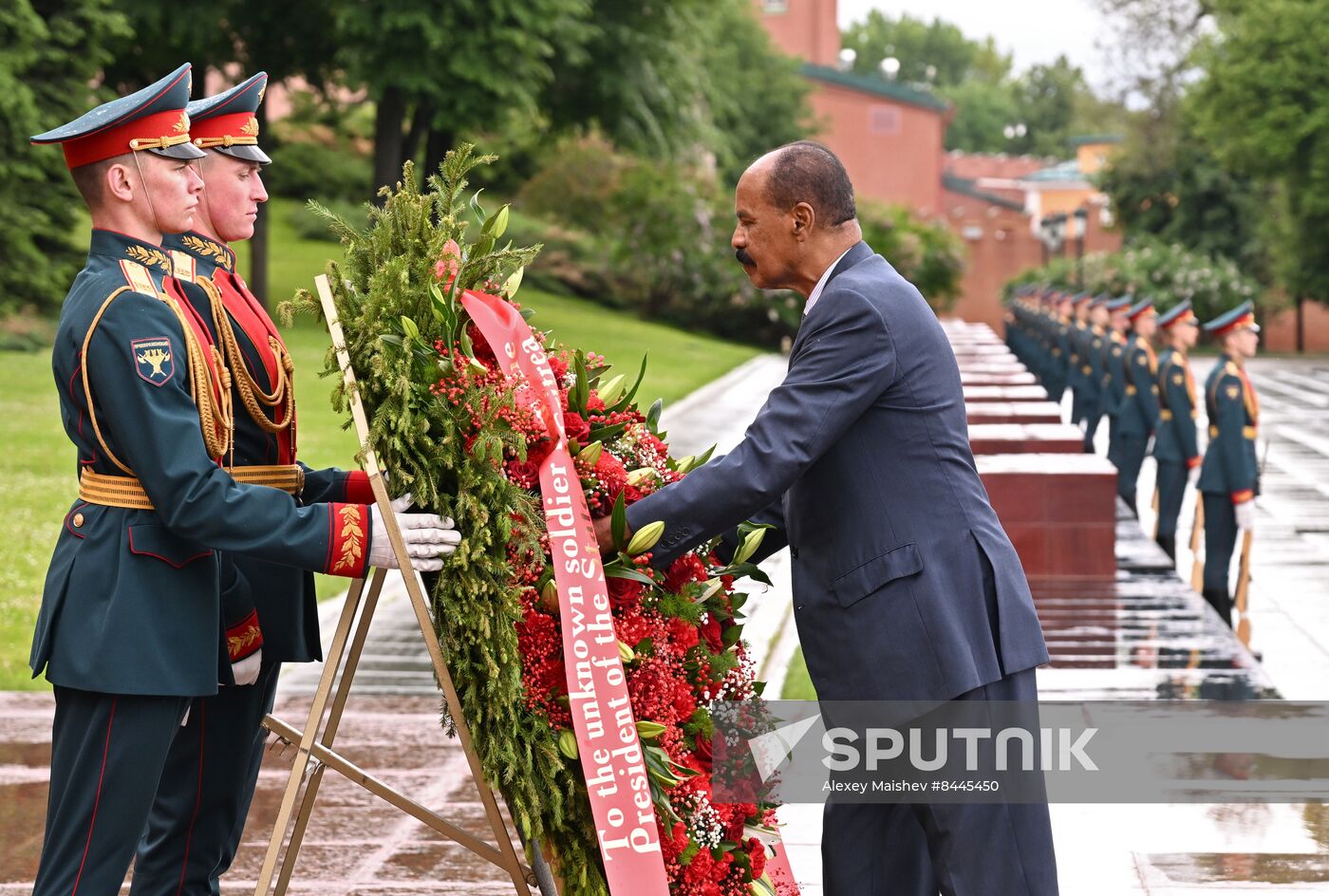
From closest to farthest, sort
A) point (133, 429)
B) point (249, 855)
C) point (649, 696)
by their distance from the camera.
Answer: point (133, 429) → point (649, 696) → point (249, 855)

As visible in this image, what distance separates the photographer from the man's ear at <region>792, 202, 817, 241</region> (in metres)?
3.37

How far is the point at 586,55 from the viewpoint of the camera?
24938 mm

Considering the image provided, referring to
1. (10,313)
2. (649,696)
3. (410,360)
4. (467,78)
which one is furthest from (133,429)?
(467,78)

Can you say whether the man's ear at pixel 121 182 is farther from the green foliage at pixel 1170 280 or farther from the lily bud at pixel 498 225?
the green foliage at pixel 1170 280

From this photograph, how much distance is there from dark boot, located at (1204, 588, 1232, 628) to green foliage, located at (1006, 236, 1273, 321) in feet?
110

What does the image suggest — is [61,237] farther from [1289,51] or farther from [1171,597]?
[1289,51]

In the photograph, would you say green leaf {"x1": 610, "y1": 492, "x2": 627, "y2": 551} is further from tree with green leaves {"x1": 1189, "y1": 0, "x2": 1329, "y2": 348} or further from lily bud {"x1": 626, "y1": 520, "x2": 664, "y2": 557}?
tree with green leaves {"x1": 1189, "y1": 0, "x2": 1329, "y2": 348}

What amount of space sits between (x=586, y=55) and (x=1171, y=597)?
56.6ft

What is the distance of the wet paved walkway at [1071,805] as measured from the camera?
4848mm

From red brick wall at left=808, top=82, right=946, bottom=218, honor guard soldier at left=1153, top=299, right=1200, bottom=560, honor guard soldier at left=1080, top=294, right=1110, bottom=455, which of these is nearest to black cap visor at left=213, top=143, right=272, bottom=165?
honor guard soldier at left=1153, top=299, right=1200, bottom=560

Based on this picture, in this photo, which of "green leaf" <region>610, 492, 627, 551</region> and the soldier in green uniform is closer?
"green leaf" <region>610, 492, 627, 551</region>

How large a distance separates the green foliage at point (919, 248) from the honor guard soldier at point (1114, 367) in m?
22.2

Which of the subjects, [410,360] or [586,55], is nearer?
[410,360]

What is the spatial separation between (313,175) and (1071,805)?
37602mm
